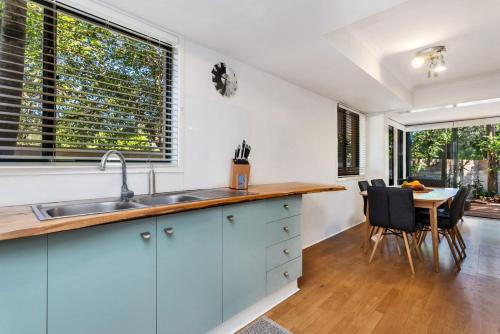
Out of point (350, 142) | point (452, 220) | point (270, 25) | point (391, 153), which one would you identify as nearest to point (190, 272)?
point (270, 25)

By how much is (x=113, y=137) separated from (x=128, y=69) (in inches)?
20.1

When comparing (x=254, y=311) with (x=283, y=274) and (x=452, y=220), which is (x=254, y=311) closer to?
(x=283, y=274)

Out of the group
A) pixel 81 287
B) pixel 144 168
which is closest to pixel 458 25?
pixel 144 168

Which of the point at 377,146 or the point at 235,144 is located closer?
the point at 235,144

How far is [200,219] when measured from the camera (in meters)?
1.51

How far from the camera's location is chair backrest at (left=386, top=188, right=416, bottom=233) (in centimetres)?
262

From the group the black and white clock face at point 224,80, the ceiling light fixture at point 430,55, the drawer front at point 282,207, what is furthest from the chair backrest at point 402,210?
the black and white clock face at point 224,80

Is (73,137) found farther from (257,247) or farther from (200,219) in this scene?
(257,247)

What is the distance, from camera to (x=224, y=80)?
7.72 ft

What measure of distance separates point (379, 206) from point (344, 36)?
1.84 metres

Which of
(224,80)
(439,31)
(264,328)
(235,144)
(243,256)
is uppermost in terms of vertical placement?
(439,31)

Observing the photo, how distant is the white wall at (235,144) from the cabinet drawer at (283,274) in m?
0.89

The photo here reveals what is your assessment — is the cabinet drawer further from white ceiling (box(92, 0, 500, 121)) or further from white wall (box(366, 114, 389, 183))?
white wall (box(366, 114, 389, 183))

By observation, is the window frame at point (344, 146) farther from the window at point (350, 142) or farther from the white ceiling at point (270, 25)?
the white ceiling at point (270, 25)
